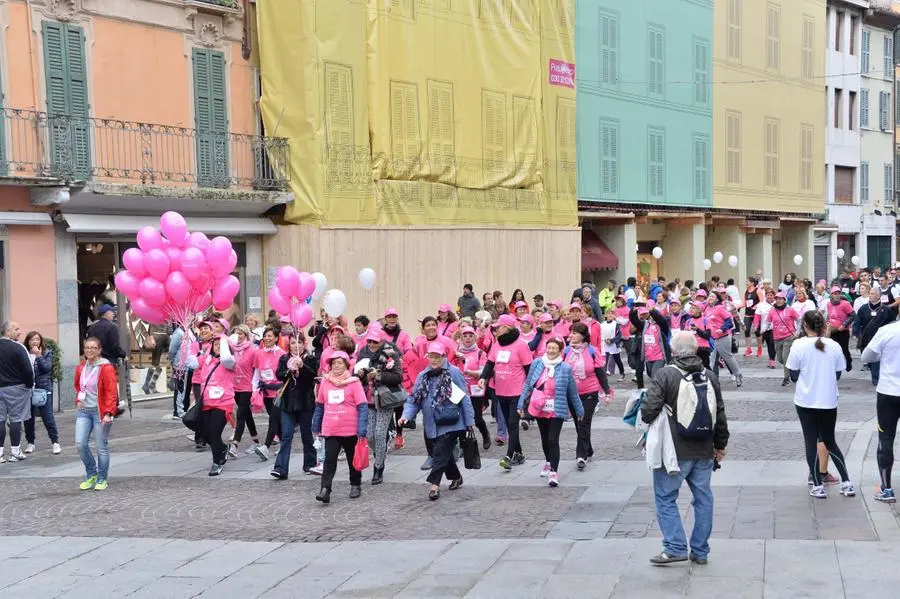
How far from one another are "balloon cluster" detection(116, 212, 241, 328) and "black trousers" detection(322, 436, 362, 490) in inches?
193

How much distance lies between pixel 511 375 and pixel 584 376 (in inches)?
34.0

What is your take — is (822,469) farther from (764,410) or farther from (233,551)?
(764,410)

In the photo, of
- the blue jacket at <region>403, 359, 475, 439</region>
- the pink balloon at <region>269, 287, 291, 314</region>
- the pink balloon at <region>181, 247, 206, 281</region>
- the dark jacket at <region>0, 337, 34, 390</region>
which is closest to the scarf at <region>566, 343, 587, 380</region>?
the blue jacket at <region>403, 359, 475, 439</region>

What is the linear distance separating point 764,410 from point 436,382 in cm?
769

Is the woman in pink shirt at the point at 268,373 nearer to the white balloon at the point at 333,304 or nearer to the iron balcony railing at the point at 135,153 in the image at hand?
the white balloon at the point at 333,304

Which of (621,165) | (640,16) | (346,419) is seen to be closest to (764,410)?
(346,419)

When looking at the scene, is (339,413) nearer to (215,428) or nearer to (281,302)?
(215,428)

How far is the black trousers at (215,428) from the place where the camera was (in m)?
13.2

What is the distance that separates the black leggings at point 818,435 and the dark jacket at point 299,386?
5.28m

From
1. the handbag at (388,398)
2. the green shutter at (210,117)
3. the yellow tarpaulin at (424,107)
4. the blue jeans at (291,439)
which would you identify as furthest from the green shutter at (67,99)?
the handbag at (388,398)

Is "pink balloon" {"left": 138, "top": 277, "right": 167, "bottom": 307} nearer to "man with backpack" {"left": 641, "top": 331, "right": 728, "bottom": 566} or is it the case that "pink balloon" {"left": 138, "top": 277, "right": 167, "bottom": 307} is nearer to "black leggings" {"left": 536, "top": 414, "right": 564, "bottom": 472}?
"black leggings" {"left": 536, "top": 414, "right": 564, "bottom": 472}

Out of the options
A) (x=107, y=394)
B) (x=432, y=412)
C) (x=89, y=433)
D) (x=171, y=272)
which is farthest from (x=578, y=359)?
(x=171, y=272)

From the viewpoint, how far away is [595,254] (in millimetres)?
35156

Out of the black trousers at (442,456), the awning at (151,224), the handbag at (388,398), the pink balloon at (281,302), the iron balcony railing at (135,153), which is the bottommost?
the black trousers at (442,456)
